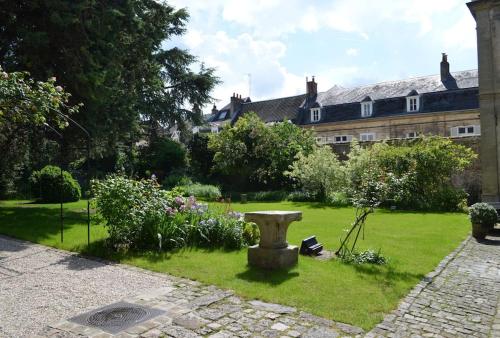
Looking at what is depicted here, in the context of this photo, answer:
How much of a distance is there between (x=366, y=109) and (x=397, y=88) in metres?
3.42

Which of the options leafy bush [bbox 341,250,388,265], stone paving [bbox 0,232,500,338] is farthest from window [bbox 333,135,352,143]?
stone paving [bbox 0,232,500,338]

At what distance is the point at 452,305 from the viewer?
562 centimetres

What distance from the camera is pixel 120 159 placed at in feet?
88.8

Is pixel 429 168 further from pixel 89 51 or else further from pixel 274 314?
pixel 274 314

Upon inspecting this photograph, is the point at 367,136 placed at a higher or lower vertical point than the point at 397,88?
lower

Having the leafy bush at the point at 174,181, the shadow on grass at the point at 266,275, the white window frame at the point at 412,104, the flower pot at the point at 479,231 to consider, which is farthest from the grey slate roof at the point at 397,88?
the shadow on grass at the point at 266,275

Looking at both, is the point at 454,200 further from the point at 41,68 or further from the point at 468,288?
the point at 41,68

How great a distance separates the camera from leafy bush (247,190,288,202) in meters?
23.5

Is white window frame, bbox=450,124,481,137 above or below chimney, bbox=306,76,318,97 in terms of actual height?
below

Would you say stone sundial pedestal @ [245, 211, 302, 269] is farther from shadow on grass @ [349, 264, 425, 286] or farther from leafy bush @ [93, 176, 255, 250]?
leafy bush @ [93, 176, 255, 250]

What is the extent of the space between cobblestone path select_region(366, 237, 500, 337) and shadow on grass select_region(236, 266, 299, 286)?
182 cm

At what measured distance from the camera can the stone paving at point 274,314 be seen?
450 cm

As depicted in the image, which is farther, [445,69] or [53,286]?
[445,69]

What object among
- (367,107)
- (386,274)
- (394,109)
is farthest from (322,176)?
(367,107)
